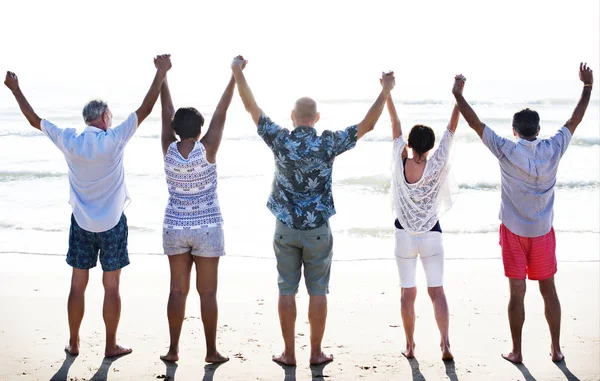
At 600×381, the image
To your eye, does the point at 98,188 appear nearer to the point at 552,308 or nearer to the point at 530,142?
the point at 530,142

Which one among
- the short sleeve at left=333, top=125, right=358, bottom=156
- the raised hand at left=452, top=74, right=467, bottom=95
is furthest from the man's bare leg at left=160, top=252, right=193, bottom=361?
the raised hand at left=452, top=74, right=467, bottom=95

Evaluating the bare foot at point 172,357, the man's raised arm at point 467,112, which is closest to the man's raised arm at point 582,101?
the man's raised arm at point 467,112

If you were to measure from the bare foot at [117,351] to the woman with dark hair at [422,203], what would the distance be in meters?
1.83

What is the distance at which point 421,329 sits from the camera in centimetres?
551

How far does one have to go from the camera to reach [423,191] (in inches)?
186

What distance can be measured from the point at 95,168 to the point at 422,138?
2.02 meters

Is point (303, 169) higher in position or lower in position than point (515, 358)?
higher

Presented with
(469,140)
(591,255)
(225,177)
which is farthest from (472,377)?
(469,140)

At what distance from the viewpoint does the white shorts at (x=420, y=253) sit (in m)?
4.71

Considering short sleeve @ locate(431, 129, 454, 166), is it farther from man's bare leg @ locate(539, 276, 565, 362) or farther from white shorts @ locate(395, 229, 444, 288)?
man's bare leg @ locate(539, 276, 565, 362)

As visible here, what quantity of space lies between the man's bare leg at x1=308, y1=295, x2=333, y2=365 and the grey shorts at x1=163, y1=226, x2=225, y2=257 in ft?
2.16

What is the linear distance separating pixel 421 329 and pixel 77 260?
2498 millimetres

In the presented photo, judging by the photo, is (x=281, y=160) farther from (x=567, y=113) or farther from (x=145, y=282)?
(x=567, y=113)

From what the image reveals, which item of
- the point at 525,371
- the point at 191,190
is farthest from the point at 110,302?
the point at 525,371
